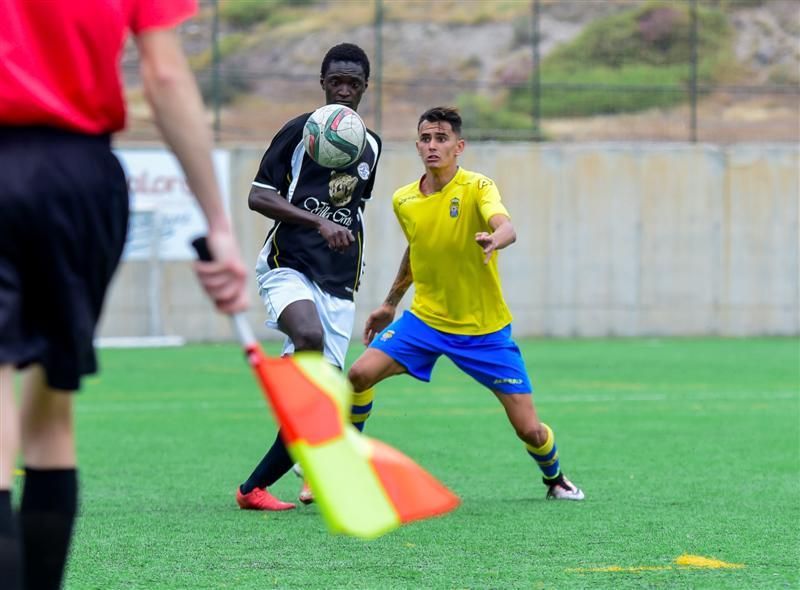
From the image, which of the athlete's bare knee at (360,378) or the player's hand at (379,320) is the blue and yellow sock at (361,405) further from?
the player's hand at (379,320)

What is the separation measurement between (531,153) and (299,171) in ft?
50.7

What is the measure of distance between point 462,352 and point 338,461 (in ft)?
13.6

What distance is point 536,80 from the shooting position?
24016mm

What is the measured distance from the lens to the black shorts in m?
3.06

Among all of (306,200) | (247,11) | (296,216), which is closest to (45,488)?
(296,216)

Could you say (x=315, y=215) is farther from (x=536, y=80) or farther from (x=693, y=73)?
(x=693, y=73)

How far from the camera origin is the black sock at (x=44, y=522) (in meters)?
3.43

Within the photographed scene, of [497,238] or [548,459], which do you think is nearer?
[497,238]

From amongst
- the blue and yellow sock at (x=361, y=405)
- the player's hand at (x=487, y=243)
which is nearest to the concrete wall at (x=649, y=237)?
the blue and yellow sock at (x=361, y=405)

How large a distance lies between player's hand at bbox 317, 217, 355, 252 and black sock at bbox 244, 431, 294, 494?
0.96 m

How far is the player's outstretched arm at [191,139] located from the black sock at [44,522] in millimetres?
610

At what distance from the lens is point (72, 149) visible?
124 inches

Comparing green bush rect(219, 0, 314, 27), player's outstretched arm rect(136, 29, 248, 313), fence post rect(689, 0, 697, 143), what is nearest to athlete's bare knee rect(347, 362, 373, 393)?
player's outstretched arm rect(136, 29, 248, 313)

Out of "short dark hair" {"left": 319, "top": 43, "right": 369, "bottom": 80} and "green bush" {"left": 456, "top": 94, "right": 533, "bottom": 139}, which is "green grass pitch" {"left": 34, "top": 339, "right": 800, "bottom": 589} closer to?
"short dark hair" {"left": 319, "top": 43, "right": 369, "bottom": 80}
